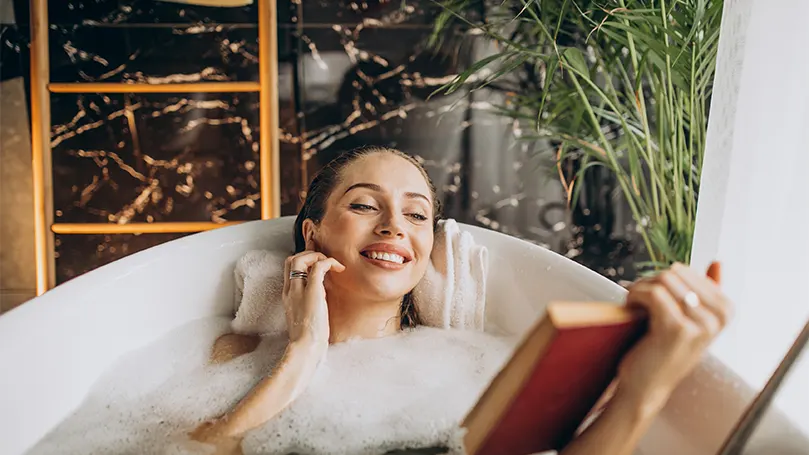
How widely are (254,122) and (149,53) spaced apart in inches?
18.9

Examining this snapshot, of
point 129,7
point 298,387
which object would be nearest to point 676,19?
point 298,387

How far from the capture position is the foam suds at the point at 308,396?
1171 millimetres

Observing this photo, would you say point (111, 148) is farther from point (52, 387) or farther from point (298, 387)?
point (298, 387)

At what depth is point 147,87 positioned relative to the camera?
7.86 feet

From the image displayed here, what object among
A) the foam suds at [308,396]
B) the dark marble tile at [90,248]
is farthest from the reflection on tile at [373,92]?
the foam suds at [308,396]

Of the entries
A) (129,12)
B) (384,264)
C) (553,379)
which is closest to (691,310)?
(553,379)

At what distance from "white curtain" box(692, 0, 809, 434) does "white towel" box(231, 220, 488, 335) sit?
55 cm

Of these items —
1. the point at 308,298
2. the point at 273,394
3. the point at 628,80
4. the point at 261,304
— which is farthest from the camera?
the point at 628,80

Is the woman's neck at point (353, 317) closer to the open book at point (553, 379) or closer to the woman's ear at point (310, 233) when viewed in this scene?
the woman's ear at point (310, 233)

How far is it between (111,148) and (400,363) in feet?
5.92

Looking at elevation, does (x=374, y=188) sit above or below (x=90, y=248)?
above

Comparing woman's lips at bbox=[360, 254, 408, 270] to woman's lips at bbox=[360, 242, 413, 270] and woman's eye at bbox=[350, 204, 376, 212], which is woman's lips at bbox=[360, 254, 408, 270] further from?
woman's eye at bbox=[350, 204, 376, 212]

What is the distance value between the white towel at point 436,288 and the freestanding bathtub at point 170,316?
0.07 metres

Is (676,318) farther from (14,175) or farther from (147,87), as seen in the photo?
(14,175)
